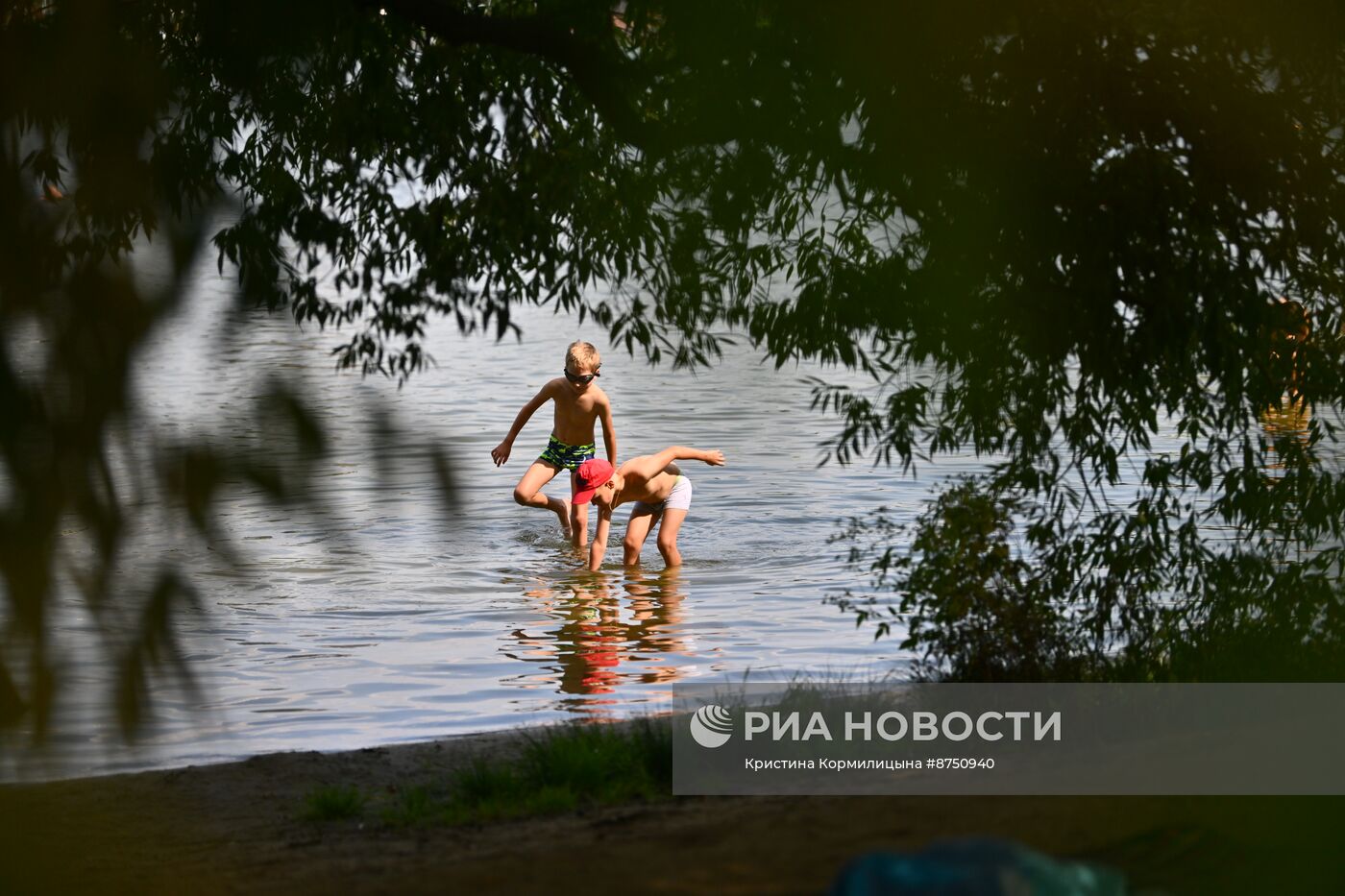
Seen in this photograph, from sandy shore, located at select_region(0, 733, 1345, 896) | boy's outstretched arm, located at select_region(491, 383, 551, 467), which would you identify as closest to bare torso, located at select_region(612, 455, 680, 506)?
boy's outstretched arm, located at select_region(491, 383, 551, 467)

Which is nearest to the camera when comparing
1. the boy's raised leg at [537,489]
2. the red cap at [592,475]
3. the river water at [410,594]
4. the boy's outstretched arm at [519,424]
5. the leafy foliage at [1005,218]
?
the river water at [410,594]

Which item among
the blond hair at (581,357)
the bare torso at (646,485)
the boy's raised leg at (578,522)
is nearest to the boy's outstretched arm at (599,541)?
the bare torso at (646,485)

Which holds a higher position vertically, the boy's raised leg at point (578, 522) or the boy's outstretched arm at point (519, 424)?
the boy's outstretched arm at point (519, 424)

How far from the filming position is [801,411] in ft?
83.0

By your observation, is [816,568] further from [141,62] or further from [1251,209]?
[141,62]

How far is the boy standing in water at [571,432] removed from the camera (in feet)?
43.4

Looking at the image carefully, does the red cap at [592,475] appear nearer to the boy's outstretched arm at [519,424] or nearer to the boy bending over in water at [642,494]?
the boy bending over in water at [642,494]

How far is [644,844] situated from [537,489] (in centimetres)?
904

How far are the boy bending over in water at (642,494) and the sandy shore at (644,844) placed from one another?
5.58 m

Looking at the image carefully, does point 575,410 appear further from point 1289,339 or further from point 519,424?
point 1289,339

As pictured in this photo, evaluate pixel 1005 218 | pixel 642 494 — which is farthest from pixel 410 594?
pixel 1005 218

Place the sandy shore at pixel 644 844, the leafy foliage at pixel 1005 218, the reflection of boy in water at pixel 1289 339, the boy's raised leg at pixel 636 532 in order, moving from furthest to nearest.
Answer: the boy's raised leg at pixel 636 532 → the reflection of boy in water at pixel 1289 339 → the leafy foliage at pixel 1005 218 → the sandy shore at pixel 644 844

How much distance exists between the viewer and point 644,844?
16.6 ft

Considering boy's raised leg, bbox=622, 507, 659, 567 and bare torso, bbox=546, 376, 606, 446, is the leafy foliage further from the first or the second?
bare torso, bbox=546, 376, 606, 446
